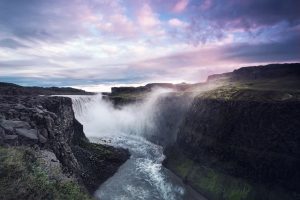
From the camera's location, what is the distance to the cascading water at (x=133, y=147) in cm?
4703

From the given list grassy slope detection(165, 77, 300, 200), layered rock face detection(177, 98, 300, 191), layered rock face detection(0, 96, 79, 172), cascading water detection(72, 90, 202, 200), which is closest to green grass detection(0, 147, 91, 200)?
layered rock face detection(0, 96, 79, 172)

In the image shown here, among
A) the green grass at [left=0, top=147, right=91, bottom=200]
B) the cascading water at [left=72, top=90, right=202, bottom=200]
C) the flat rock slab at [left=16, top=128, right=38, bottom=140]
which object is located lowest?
the cascading water at [left=72, top=90, right=202, bottom=200]

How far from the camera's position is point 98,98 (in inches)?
4916

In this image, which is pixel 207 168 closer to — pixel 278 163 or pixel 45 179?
pixel 278 163

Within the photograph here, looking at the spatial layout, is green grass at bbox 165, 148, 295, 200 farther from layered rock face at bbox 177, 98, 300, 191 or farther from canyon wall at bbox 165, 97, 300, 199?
layered rock face at bbox 177, 98, 300, 191

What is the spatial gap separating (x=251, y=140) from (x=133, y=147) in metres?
38.9

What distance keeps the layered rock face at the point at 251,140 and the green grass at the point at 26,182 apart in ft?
102

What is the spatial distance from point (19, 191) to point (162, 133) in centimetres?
7396

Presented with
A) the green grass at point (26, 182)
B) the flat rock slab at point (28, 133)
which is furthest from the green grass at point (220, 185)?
the green grass at point (26, 182)

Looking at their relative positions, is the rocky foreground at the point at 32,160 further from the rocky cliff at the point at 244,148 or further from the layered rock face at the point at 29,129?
the rocky cliff at the point at 244,148

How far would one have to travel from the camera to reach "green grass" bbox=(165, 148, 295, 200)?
3997 centimetres

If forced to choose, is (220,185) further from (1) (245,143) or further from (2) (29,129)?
(2) (29,129)

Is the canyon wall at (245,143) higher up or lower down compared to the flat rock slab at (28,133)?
lower down

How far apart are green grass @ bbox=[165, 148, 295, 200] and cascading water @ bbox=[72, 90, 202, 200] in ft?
6.04
